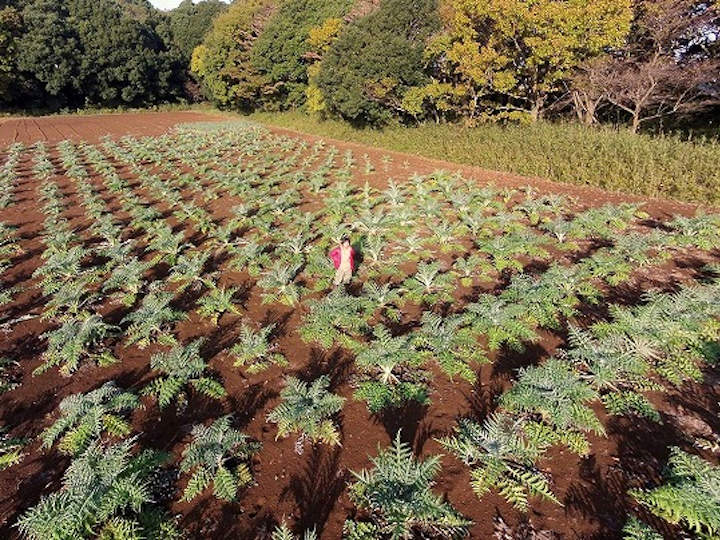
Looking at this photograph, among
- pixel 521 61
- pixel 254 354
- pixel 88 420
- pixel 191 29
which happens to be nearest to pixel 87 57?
pixel 191 29

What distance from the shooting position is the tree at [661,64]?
47.8ft

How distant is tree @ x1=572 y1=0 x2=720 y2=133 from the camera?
14578 millimetres

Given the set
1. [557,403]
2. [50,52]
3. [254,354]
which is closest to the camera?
[557,403]

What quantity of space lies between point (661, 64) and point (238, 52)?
3547 cm

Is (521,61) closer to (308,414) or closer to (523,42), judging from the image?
(523,42)

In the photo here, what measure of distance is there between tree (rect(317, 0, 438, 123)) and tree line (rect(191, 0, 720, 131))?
0.05m

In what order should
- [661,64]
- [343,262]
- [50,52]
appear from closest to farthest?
[343,262]
[661,64]
[50,52]

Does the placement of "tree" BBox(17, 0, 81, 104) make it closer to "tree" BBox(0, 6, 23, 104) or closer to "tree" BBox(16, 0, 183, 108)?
"tree" BBox(16, 0, 183, 108)

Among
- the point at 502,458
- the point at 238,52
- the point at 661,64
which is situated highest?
the point at 238,52

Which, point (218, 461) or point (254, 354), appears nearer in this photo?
point (218, 461)

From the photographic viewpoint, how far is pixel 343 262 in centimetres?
734

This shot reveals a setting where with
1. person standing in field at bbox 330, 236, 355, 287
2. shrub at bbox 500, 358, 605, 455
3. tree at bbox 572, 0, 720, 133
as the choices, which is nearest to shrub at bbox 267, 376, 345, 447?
shrub at bbox 500, 358, 605, 455

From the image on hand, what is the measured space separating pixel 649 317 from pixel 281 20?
1473 inches

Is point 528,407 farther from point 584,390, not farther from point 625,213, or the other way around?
point 625,213
